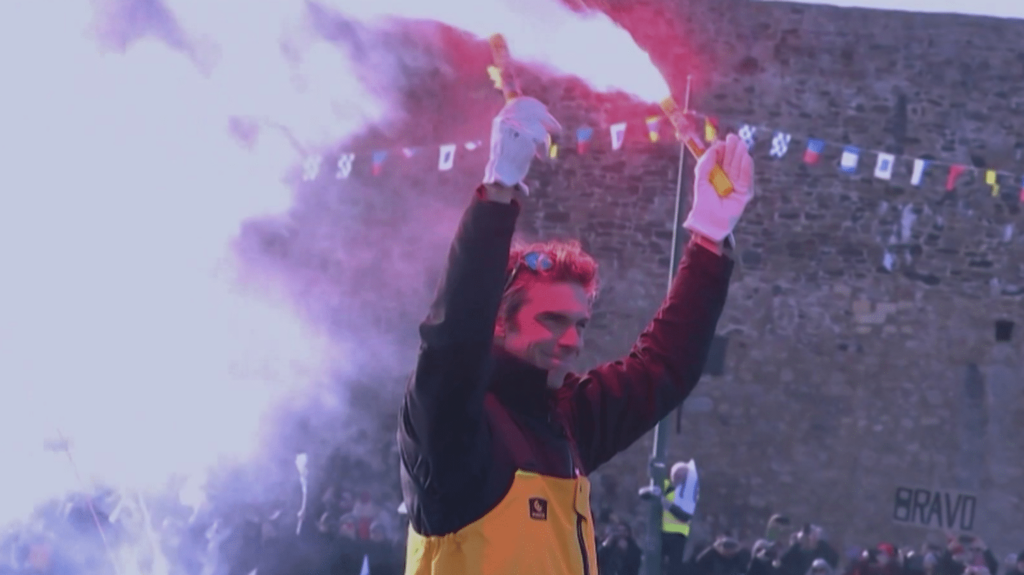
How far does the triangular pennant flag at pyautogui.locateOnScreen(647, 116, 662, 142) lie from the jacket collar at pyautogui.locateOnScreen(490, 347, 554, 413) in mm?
10089

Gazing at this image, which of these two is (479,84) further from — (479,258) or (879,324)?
(479,258)

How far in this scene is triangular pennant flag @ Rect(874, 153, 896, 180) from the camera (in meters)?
14.6

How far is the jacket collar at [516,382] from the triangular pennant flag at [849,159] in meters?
12.6

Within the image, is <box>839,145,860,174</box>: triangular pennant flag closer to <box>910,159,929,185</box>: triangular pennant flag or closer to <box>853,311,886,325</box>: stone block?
<box>910,159,929,185</box>: triangular pennant flag

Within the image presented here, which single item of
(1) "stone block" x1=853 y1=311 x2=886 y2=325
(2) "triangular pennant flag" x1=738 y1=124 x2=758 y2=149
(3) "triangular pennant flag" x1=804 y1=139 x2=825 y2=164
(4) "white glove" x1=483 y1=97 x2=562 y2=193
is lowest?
(1) "stone block" x1=853 y1=311 x2=886 y2=325

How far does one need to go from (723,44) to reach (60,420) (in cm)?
820

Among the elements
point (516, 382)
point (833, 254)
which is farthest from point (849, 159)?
point (516, 382)

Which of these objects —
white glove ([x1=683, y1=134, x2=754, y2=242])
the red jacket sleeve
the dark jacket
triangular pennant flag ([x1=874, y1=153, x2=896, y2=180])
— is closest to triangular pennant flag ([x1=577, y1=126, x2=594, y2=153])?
triangular pennant flag ([x1=874, y1=153, x2=896, y2=180])

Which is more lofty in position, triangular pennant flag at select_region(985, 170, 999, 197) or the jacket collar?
triangular pennant flag at select_region(985, 170, 999, 197)

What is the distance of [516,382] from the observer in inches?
A: 102

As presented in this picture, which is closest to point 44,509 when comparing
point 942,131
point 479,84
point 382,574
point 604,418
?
point 382,574

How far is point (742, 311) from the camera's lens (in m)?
14.6

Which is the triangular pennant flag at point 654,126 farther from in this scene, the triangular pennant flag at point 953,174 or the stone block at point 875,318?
the triangular pennant flag at point 953,174

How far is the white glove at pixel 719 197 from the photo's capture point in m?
3.04
